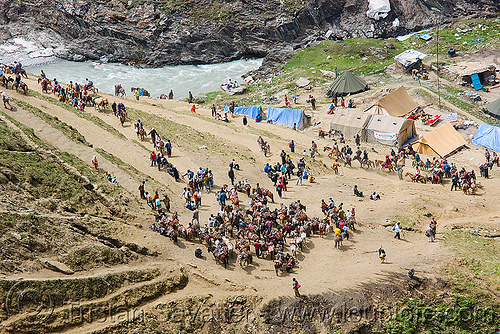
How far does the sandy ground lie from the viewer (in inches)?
916

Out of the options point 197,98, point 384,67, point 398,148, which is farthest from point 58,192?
point 384,67

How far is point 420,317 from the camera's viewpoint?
922 inches

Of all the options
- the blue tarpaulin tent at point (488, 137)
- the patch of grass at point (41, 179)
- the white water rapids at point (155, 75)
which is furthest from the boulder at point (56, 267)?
the white water rapids at point (155, 75)

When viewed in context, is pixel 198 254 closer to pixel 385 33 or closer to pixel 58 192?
pixel 58 192

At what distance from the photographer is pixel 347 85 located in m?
59.2

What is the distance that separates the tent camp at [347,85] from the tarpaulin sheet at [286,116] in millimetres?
9355

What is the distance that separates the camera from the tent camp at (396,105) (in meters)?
51.0

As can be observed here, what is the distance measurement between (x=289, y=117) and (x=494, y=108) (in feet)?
76.5

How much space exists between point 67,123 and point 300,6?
56750 mm

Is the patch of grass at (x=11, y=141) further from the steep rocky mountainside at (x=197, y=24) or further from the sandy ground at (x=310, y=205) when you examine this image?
Answer: the steep rocky mountainside at (x=197, y=24)

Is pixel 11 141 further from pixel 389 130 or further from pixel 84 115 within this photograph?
pixel 389 130

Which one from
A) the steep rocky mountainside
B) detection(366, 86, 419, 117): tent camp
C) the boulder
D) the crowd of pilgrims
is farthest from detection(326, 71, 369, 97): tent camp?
the boulder

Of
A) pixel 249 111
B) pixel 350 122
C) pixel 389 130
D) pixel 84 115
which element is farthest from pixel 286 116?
pixel 84 115

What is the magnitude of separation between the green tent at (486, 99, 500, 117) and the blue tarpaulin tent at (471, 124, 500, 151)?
575 centimetres
